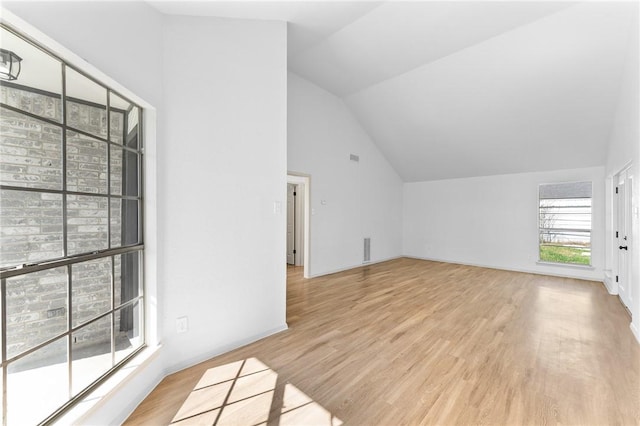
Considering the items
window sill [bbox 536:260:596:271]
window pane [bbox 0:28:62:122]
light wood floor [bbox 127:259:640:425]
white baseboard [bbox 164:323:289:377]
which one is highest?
window pane [bbox 0:28:62:122]

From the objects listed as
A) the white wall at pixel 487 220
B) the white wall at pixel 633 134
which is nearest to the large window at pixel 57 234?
the white wall at pixel 633 134

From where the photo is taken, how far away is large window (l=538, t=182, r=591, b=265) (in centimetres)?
556

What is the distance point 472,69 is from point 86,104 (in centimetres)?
514


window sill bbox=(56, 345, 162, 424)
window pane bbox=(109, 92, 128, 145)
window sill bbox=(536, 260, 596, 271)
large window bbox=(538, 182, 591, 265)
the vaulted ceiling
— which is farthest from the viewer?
large window bbox=(538, 182, 591, 265)

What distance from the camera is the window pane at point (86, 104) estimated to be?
1.53 meters

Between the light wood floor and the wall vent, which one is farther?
the wall vent

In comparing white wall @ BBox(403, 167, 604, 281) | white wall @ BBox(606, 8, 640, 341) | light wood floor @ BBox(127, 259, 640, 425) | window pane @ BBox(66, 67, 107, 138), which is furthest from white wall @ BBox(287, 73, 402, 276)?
white wall @ BBox(606, 8, 640, 341)

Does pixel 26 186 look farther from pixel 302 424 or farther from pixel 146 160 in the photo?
pixel 302 424

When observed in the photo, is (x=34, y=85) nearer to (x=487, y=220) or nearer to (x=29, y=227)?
(x=29, y=227)

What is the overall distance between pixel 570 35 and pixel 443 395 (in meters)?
4.69

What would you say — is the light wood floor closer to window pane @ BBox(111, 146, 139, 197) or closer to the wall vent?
window pane @ BBox(111, 146, 139, 197)

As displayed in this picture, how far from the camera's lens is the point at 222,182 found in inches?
97.6

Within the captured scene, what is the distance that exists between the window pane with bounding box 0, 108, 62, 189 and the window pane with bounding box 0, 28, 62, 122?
0.06m

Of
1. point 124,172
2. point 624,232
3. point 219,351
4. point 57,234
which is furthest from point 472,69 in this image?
point 57,234
